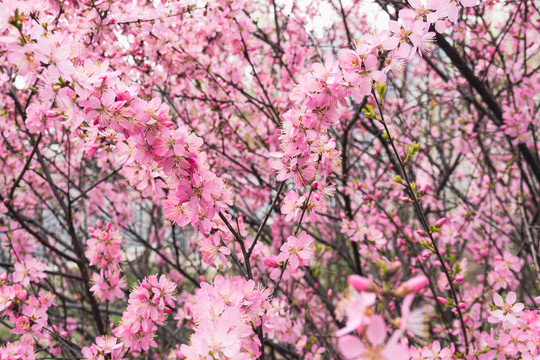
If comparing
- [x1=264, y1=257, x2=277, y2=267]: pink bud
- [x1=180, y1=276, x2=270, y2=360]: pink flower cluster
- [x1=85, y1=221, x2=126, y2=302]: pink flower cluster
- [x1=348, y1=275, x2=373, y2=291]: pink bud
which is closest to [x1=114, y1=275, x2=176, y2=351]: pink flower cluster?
[x1=180, y1=276, x2=270, y2=360]: pink flower cluster


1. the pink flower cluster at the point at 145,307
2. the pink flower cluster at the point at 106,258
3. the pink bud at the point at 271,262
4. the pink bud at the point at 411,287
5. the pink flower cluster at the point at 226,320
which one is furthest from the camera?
the pink flower cluster at the point at 106,258

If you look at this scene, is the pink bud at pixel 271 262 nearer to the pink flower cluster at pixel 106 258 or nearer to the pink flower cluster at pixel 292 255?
the pink flower cluster at pixel 292 255

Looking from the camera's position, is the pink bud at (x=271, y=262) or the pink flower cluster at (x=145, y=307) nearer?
the pink flower cluster at (x=145, y=307)

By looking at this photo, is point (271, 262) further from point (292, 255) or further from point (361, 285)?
point (361, 285)

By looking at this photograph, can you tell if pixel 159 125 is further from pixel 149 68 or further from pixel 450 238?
pixel 450 238

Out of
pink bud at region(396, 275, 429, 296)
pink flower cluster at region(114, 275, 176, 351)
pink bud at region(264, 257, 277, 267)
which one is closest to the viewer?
pink bud at region(396, 275, 429, 296)

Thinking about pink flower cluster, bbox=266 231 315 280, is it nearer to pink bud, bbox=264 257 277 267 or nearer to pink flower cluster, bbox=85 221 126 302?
pink bud, bbox=264 257 277 267

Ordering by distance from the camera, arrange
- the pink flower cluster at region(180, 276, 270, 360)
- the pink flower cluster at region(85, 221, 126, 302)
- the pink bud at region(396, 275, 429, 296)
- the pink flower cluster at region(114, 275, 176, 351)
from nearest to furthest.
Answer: the pink bud at region(396, 275, 429, 296) → the pink flower cluster at region(180, 276, 270, 360) → the pink flower cluster at region(114, 275, 176, 351) → the pink flower cluster at region(85, 221, 126, 302)

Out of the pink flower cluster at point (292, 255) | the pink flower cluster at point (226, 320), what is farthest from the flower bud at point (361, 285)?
the pink flower cluster at point (292, 255)

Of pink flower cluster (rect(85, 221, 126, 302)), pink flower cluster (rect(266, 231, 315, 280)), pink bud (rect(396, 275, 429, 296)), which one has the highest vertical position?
pink flower cluster (rect(85, 221, 126, 302))

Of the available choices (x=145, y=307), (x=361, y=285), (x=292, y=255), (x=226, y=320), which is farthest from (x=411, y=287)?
(x=145, y=307)

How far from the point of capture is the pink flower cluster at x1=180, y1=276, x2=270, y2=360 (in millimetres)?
1110

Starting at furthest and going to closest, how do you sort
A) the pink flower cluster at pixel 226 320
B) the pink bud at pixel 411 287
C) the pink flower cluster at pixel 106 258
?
the pink flower cluster at pixel 106 258 < the pink flower cluster at pixel 226 320 < the pink bud at pixel 411 287

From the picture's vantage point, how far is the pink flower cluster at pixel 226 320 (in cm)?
111
